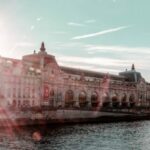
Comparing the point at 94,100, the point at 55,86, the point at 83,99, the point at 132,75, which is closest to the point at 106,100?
the point at 94,100

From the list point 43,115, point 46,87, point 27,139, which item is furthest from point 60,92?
point 27,139

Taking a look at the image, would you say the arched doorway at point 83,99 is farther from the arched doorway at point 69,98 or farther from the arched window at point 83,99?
the arched doorway at point 69,98

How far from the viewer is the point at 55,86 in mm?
129875

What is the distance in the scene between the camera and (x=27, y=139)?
214ft

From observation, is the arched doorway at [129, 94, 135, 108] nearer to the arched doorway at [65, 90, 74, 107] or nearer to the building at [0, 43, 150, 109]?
the building at [0, 43, 150, 109]

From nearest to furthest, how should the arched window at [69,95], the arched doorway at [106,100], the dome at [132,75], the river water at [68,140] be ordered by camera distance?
the river water at [68,140] → the arched window at [69,95] → the arched doorway at [106,100] → the dome at [132,75]

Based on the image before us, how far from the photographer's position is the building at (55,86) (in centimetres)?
11200

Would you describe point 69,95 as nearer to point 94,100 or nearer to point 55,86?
point 55,86

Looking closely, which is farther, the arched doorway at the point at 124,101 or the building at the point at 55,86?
the arched doorway at the point at 124,101

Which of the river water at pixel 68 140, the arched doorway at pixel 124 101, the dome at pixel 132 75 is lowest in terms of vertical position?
the river water at pixel 68 140

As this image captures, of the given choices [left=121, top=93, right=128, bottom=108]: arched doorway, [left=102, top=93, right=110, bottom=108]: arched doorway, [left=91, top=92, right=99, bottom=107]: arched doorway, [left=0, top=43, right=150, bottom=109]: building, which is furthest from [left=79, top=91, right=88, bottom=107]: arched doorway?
[left=121, top=93, right=128, bottom=108]: arched doorway

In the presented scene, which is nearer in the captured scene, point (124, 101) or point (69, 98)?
point (69, 98)

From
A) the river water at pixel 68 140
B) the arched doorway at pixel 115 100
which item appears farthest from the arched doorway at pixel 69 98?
the river water at pixel 68 140

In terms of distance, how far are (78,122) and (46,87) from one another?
79.4 feet
